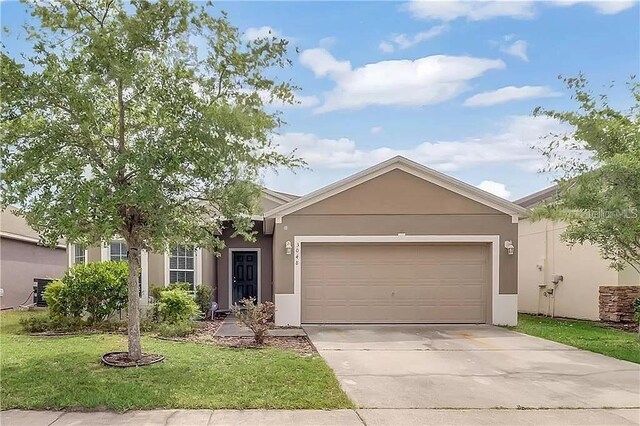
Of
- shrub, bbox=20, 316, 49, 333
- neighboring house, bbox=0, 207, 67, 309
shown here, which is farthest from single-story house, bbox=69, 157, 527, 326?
neighboring house, bbox=0, 207, 67, 309

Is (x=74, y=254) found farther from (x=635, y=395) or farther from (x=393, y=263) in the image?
(x=635, y=395)

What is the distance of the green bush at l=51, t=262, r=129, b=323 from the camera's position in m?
11.9

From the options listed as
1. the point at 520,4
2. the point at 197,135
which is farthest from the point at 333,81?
the point at 197,135

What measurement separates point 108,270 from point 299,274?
15.4 feet

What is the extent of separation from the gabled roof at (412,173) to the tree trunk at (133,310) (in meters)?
5.17

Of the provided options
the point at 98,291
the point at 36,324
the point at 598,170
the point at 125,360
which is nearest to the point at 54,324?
the point at 36,324

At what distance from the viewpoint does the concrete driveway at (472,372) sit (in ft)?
20.2

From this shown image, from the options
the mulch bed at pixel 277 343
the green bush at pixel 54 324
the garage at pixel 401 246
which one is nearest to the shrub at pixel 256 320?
the mulch bed at pixel 277 343

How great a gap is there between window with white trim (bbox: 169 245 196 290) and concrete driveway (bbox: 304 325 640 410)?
4573 mm

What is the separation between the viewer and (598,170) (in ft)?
30.3

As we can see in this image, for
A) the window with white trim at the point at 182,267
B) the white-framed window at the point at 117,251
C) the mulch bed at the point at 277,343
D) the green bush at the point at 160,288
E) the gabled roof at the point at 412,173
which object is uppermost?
the gabled roof at the point at 412,173

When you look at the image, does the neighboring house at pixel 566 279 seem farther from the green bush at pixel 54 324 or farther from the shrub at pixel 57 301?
the shrub at pixel 57 301

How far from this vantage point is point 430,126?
13.6 metres

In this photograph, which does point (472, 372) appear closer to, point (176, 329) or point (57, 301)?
point (176, 329)
